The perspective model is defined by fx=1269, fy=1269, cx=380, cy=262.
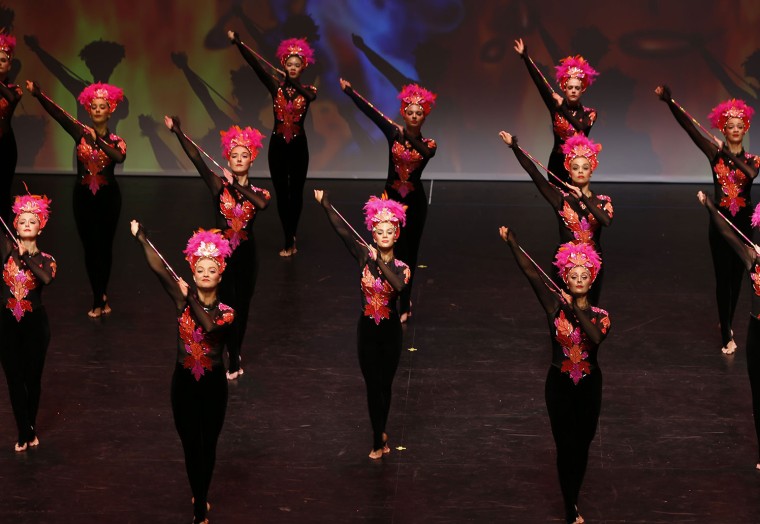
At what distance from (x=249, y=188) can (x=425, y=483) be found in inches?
82.7

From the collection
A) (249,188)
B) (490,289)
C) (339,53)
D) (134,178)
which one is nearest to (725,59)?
(339,53)

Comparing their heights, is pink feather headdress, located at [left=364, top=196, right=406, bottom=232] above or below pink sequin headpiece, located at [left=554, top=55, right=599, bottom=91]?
above

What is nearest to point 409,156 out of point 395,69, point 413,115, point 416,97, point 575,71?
point 413,115

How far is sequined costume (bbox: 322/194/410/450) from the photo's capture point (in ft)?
19.6

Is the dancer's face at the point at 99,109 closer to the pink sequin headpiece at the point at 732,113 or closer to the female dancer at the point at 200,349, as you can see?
the female dancer at the point at 200,349

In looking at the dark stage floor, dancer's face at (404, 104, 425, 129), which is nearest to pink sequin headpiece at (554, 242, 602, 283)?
the dark stage floor

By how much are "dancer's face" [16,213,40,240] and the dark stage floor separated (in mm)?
1059

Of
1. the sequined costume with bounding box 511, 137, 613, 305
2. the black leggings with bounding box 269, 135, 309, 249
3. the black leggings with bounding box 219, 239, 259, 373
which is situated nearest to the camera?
the sequined costume with bounding box 511, 137, 613, 305

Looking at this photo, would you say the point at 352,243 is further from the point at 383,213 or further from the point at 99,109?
the point at 99,109

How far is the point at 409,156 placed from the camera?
8047 mm

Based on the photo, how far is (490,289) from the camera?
29.2 ft

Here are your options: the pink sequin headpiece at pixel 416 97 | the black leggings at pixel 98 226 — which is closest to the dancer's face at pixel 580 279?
the pink sequin headpiece at pixel 416 97

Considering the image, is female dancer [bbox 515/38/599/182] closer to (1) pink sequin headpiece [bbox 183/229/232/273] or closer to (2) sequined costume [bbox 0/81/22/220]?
(2) sequined costume [bbox 0/81/22/220]

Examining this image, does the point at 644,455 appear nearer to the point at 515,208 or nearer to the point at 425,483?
the point at 425,483
